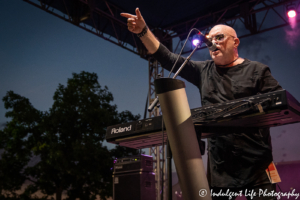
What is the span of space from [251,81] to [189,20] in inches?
267

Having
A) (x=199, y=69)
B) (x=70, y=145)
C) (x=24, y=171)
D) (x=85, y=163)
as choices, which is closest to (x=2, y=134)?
(x=24, y=171)

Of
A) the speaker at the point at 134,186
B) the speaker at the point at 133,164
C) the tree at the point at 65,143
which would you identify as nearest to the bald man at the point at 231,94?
the speaker at the point at 134,186

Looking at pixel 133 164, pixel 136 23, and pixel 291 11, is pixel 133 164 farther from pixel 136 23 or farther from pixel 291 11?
pixel 291 11

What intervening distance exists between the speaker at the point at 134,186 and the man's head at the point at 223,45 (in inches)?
109

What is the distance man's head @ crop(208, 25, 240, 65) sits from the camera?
5.36ft

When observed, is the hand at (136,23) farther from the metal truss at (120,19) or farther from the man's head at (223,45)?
the metal truss at (120,19)

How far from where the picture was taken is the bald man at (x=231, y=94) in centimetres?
135

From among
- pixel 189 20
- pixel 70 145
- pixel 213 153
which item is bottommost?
pixel 213 153

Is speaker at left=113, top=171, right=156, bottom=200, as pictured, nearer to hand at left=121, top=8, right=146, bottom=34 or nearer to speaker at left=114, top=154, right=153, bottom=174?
speaker at left=114, top=154, right=153, bottom=174

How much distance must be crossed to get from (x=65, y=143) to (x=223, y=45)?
11.6m

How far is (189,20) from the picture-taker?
25.8 feet

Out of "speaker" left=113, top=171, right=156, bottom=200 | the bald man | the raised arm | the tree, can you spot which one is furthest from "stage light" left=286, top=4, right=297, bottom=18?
the tree

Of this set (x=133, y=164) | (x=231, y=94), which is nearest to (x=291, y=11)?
(x=133, y=164)

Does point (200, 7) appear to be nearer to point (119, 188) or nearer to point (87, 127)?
point (119, 188)
